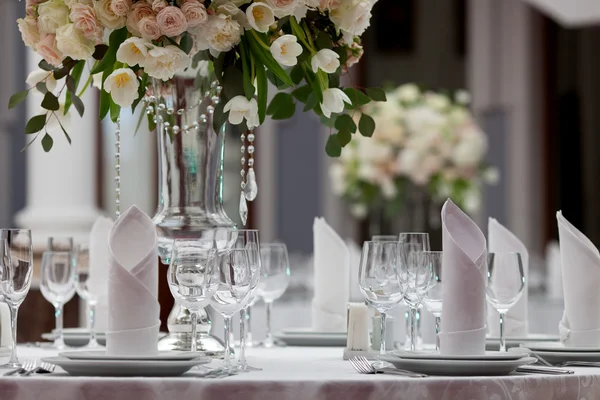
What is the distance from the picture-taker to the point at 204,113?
7.01ft

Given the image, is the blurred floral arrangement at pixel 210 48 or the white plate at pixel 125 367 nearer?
the white plate at pixel 125 367

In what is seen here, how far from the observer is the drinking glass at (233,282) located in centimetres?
178

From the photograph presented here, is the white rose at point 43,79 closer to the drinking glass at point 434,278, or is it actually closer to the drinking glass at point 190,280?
the drinking glass at point 190,280

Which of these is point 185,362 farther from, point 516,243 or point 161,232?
point 516,243

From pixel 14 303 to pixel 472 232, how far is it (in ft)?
2.73

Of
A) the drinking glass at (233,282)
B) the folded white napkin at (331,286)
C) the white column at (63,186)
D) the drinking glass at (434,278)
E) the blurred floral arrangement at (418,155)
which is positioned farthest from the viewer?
the blurred floral arrangement at (418,155)

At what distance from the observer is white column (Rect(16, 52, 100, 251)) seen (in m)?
4.84

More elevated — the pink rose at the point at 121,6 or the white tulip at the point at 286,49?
the pink rose at the point at 121,6

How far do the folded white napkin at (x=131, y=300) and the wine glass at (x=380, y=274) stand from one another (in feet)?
1.30

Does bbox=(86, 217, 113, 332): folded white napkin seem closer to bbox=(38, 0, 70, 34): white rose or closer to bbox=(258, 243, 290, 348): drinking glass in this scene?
bbox=(258, 243, 290, 348): drinking glass

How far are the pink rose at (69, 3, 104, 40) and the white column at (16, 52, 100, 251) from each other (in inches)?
116

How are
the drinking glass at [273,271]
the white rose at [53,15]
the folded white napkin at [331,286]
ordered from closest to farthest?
the white rose at [53,15]
the drinking glass at [273,271]
the folded white napkin at [331,286]

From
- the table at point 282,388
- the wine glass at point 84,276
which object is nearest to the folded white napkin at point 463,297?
the table at point 282,388

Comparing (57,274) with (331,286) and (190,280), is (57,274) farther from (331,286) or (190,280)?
(331,286)
